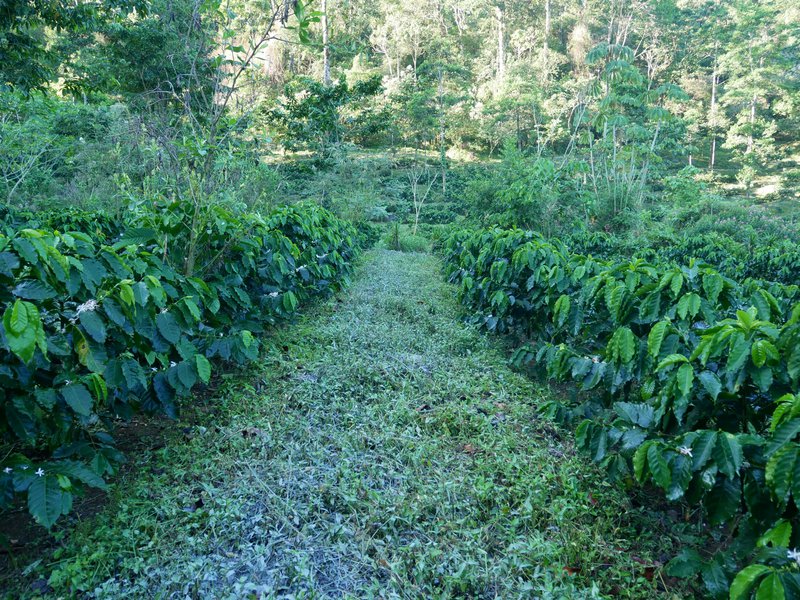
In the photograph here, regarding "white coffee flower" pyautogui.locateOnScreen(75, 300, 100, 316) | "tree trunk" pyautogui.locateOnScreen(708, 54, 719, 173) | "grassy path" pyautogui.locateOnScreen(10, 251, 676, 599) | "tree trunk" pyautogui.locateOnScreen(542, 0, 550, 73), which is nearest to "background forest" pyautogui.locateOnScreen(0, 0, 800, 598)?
"white coffee flower" pyautogui.locateOnScreen(75, 300, 100, 316)

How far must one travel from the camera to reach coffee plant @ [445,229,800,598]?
4.54 feet

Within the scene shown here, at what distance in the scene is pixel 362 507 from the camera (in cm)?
214

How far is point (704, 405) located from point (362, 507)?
58.0 inches

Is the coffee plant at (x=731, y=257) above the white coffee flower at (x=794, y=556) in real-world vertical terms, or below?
below

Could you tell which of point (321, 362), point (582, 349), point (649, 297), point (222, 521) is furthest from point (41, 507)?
point (582, 349)

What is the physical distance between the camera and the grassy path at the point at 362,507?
1772 millimetres

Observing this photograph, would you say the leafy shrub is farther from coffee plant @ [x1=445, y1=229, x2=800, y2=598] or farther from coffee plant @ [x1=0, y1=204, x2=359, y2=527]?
coffee plant @ [x1=0, y1=204, x2=359, y2=527]

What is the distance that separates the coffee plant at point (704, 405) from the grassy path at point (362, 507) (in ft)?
1.02

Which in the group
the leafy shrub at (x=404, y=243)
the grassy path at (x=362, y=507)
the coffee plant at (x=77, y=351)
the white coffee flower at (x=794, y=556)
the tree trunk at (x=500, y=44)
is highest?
the tree trunk at (x=500, y=44)

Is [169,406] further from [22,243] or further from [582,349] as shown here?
[582,349]

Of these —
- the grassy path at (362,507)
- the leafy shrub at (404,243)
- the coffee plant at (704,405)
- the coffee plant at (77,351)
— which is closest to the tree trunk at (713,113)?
the leafy shrub at (404,243)

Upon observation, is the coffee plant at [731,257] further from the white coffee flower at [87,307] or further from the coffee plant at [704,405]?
the white coffee flower at [87,307]

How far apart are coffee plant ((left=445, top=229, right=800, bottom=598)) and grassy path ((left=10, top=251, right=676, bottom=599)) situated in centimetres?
31

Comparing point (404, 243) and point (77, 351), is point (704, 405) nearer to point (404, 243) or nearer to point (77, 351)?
point (77, 351)
